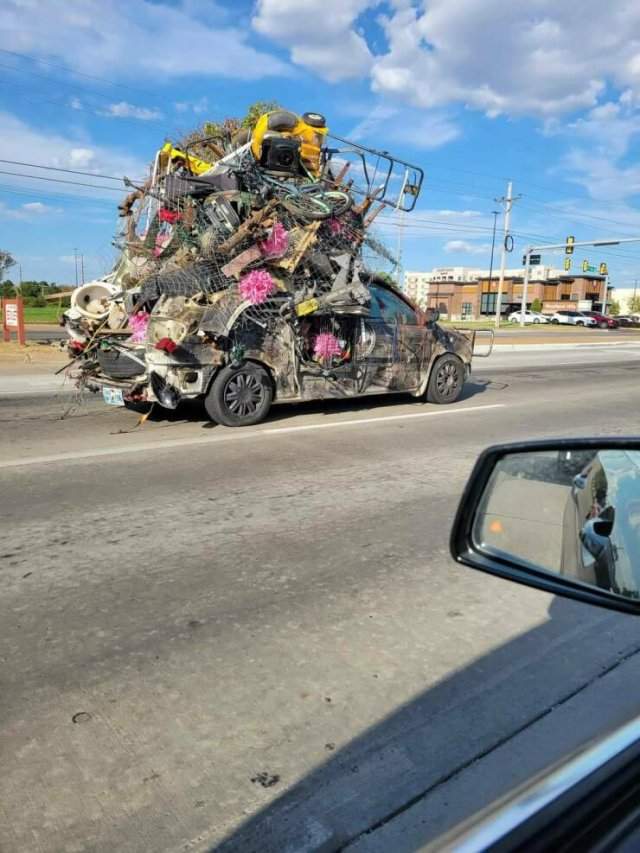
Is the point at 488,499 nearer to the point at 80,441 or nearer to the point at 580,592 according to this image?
the point at 580,592

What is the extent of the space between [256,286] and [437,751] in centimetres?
632

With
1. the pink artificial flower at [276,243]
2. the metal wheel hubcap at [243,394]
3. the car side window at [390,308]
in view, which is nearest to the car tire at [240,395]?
the metal wheel hubcap at [243,394]

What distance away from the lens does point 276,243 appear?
8.19 meters

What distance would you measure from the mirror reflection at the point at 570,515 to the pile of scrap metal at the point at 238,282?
19.5ft

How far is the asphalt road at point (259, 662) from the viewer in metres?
2.25

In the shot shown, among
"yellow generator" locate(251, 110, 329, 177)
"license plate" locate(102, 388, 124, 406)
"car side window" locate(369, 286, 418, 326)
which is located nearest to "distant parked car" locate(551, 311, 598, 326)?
"car side window" locate(369, 286, 418, 326)

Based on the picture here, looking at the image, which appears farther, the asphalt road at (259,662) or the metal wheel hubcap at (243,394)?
the metal wheel hubcap at (243,394)

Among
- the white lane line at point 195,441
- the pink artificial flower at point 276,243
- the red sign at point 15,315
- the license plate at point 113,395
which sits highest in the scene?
the pink artificial flower at point 276,243

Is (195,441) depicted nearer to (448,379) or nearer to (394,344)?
(394,344)

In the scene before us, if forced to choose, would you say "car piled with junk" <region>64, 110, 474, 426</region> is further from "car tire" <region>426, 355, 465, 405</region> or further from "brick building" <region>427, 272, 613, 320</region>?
"brick building" <region>427, 272, 613, 320</region>

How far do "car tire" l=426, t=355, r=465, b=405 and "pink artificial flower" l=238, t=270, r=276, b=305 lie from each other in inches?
140

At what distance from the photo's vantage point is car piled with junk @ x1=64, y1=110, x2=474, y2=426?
7.98 metres

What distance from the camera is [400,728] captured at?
267 cm

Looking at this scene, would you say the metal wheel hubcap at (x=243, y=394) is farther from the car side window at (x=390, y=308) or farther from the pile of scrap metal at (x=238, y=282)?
the car side window at (x=390, y=308)
